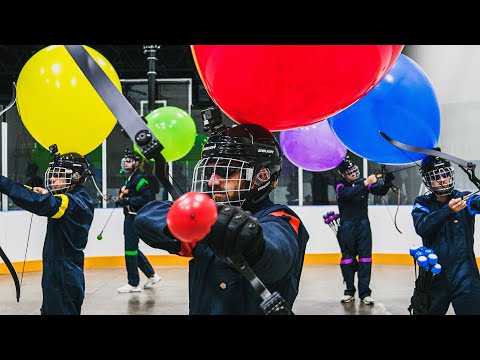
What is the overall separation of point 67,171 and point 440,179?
273 centimetres

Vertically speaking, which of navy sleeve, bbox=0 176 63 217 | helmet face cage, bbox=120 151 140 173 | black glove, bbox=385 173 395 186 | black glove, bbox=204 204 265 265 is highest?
black glove, bbox=204 204 265 265

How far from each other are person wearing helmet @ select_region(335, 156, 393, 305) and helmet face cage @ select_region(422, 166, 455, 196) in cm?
268

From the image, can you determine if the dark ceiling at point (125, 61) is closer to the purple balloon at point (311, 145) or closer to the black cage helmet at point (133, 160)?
the black cage helmet at point (133, 160)

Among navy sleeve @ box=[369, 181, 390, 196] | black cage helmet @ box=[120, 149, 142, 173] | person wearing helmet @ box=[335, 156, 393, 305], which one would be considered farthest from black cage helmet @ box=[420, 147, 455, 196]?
black cage helmet @ box=[120, 149, 142, 173]

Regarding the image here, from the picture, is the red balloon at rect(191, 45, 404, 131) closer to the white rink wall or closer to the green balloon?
the green balloon

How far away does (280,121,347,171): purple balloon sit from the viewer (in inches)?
165

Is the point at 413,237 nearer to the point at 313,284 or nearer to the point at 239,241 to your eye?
the point at 313,284

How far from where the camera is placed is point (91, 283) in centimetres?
791

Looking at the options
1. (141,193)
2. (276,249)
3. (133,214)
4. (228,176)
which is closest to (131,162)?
(141,193)

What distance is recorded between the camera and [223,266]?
167 cm

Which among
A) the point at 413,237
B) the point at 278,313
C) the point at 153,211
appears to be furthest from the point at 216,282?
the point at 413,237

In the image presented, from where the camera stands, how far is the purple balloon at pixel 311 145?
4191 mm
